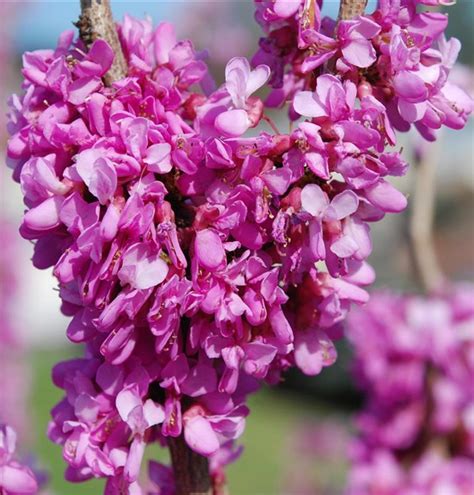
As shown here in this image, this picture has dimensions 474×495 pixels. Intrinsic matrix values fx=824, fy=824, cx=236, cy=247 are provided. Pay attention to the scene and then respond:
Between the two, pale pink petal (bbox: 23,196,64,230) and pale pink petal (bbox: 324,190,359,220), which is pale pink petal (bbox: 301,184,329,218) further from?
pale pink petal (bbox: 23,196,64,230)

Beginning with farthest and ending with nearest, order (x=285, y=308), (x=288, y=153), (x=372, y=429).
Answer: (x=372, y=429) < (x=285, y=308) < (x=288, y=153)

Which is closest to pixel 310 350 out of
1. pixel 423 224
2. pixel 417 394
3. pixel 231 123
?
pixel 231 123

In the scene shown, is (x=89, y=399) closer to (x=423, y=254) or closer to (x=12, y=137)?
(x=12, y=137)

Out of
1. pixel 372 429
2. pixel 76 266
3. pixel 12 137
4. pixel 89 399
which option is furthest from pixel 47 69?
pixel 372 429

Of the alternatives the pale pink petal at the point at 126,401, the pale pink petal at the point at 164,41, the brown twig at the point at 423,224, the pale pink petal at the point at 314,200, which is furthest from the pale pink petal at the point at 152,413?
the brown twig at the point at 423,224

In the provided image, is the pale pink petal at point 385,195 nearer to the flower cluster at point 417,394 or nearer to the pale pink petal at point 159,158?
the pale pink petal at point 159,158

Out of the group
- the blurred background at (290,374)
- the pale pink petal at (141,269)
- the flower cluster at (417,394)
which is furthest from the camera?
the blurred background at (290,374)

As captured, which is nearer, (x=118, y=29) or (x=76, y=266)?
(x=76, y=266)
